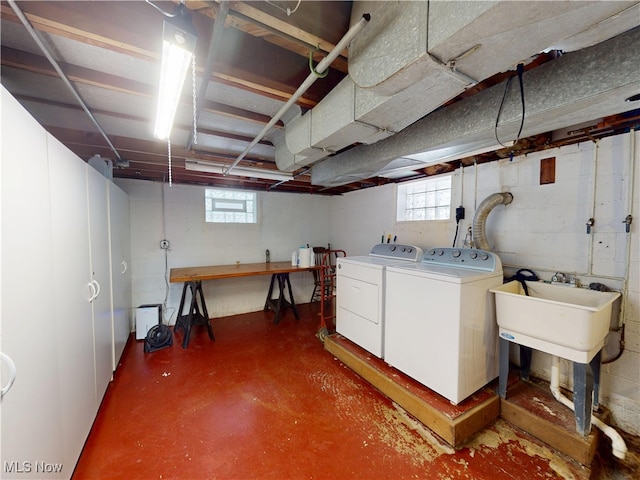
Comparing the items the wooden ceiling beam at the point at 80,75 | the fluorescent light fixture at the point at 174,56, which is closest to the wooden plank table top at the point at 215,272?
the wooden ceiling beam at the point at 80,75

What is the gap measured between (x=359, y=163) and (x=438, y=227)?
1.47 meters

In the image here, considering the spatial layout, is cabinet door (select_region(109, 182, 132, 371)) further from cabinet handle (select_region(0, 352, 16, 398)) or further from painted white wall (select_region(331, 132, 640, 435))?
painted white wall (select_region(331, 132, 640, 435))

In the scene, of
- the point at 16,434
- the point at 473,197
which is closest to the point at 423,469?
the point at 16,434

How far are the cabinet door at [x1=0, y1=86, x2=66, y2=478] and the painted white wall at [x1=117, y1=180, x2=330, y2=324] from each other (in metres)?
2.70

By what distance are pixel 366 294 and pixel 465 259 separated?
980mm

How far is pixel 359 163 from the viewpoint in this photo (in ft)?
7.59

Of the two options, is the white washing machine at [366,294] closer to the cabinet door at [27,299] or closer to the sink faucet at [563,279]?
the sink faucet at [563,279]

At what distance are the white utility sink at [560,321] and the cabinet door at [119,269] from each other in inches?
141

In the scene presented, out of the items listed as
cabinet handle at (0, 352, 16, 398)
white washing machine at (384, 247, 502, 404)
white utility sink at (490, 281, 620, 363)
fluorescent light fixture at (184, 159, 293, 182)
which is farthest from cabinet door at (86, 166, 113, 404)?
white utility sink at (490, 281, 620, 363)

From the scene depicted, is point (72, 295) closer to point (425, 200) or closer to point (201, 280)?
point (201, 280)

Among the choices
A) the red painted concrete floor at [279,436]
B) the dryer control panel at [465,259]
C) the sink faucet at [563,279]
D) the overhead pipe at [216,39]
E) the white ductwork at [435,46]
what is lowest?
the red painted concrete floor at [279,436]

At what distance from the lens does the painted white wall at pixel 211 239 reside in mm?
3662

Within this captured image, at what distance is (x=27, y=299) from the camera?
1049 millimetres

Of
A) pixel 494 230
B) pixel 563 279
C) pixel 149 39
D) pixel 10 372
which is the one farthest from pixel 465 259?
pixel 10 372
